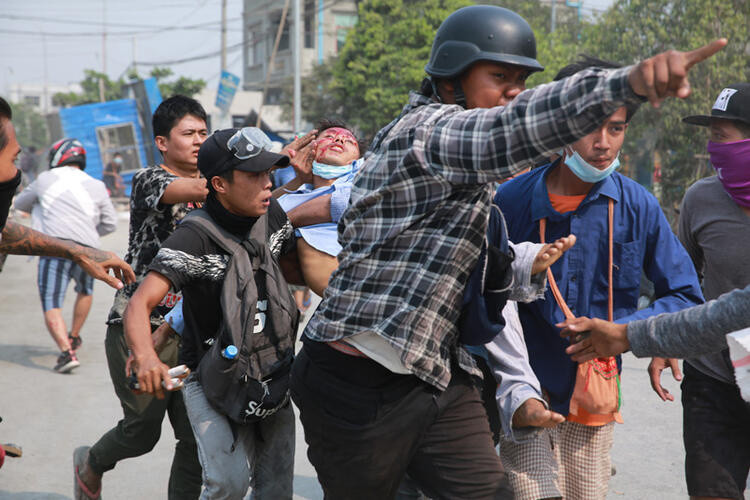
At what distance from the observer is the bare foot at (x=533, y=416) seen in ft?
9.02

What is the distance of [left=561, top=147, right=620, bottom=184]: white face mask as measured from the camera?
3279 millimetres

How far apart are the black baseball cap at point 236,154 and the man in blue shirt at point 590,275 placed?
1122 mm

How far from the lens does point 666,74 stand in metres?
1.79

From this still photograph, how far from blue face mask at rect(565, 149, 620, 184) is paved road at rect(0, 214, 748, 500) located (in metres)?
2.33

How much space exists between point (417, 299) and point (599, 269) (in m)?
1.13

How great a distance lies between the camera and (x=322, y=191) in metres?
4.23

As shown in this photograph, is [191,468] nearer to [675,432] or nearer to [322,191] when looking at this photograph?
[322,191]

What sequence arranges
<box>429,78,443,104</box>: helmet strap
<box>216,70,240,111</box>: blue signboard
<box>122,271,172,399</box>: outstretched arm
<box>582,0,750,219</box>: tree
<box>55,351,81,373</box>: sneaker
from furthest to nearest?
1. <box>216,70,240,111</box>: blue signboard
2. <box>582,0,750,219</box>: tree
3. <box>55,351,81,373</box>: sneaker
4. <box>122,271,172,399</box>: outstretched arm
5. <box>429,78,443,104</box>: helmet strap

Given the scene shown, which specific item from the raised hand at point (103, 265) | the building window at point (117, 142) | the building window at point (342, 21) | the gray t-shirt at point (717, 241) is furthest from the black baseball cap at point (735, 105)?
the building window at point (342, 21)

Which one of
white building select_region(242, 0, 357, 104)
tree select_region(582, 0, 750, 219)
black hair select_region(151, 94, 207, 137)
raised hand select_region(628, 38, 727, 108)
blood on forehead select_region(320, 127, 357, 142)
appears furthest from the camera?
white building select_region(242, 0, 357, 104)

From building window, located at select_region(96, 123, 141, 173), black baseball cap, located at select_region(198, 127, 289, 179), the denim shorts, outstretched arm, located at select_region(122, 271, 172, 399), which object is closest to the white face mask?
black baseball cap, located at select_region(198, 127, 289, 179)

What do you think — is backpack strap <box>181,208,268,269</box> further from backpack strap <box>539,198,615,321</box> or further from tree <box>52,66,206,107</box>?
tree <box>52,66,206,107</box>

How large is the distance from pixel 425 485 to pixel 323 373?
1.61ft

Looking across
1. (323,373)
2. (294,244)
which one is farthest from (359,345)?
(294,244)
